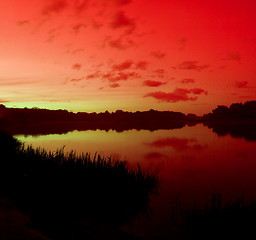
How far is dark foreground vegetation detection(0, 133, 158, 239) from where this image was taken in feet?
37.1

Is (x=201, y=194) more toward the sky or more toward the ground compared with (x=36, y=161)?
more toward the ground

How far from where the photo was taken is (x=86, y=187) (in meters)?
14.8

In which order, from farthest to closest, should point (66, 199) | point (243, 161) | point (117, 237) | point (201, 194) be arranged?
point (243, 161) → point (201, 194) → point (66, 199) → point (117, 237)

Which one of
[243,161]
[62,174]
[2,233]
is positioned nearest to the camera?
[2,233]

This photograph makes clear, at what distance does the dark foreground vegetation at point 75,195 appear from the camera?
11307 millimetres

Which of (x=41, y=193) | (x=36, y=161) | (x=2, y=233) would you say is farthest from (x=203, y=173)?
(x=2, y=233)

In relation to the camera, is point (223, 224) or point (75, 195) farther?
point (75, 195)

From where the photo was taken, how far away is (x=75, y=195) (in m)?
13.8

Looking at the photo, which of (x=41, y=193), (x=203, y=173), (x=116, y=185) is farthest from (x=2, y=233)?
(x=203, y=173)

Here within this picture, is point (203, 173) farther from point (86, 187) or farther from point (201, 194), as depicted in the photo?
point (86, 187)

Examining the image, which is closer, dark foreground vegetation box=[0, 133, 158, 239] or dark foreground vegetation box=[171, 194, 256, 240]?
dark foreground vegetation box=[171, 194, 256, 240]

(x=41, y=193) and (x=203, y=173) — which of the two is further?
(x=203, y=173)

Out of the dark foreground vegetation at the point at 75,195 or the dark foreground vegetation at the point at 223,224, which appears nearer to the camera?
the dark foreground vegetation at the point at 223,224

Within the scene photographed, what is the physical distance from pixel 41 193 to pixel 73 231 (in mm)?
4196
